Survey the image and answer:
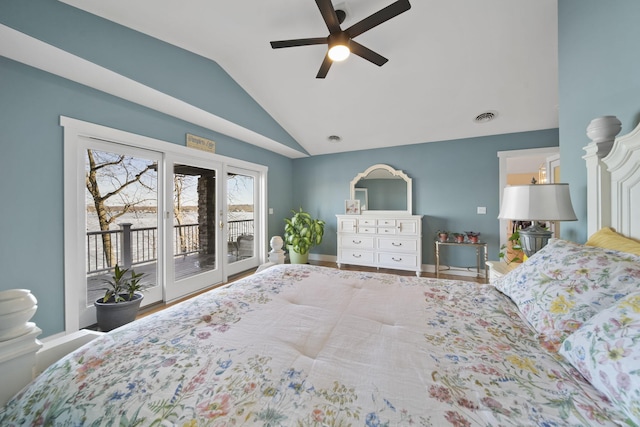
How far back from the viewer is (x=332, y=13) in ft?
5.29

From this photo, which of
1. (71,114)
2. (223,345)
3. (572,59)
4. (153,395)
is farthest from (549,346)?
(71,114)

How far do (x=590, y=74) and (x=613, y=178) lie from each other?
700mm

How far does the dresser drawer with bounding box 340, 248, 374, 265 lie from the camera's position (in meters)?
4.14

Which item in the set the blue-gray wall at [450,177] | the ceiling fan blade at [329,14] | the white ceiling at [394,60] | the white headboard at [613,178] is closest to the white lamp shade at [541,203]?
the white headboard at [613,178]

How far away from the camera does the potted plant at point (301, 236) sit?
4.34m

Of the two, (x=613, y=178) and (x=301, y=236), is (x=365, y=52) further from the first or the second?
(x=301, y=236)

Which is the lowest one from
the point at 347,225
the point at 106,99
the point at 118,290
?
the point at 118,290

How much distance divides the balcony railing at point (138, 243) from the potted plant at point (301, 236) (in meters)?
0.76

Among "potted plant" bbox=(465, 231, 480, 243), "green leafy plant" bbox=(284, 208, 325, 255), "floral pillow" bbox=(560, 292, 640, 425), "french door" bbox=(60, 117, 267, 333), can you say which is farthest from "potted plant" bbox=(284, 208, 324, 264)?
"floral pillow" bbox=(560, 292, 640, 425)

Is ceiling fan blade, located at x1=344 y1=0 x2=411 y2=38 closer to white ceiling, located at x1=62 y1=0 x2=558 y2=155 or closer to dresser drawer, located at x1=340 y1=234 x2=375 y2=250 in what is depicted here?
white ceiling, located at x1=62 y1=0 x2=558 y2=155

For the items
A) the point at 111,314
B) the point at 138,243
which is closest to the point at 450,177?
the point at 111,314

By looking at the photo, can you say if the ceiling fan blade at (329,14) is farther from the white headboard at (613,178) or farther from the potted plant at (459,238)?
the potted plant at (459,238)

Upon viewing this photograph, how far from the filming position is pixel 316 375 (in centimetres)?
67

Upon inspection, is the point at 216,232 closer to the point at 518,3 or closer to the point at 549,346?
the point at 549,346
